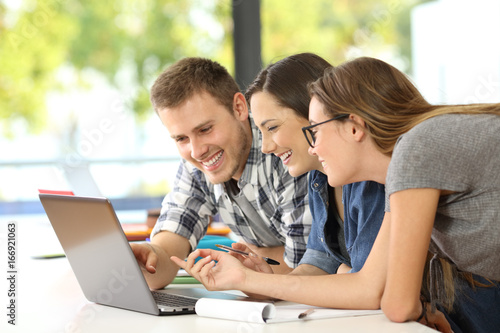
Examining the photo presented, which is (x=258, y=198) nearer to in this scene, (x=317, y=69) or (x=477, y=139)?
(x=317, y=69)

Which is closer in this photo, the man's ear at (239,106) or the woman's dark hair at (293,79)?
the woman's dark hair at (293,79)

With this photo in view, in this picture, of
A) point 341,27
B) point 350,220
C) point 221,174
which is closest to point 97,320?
point 350,220

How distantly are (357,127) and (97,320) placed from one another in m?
0.69

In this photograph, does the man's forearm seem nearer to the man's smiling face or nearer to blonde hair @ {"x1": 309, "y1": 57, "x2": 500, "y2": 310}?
the man's smiling face

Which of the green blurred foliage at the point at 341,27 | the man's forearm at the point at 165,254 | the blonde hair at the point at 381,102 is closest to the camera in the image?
the blonde hair at the point at 381,102

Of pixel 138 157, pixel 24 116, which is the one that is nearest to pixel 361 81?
pixel 138 157

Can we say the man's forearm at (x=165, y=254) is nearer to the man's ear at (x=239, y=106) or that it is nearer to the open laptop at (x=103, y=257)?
the open laptop at (x=103, y=257)

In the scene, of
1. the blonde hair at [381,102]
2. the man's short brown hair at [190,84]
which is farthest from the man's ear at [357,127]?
the man's short brown hair at [190,84]

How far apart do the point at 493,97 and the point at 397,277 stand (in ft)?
11.1

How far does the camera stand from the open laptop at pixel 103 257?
1.19 meters

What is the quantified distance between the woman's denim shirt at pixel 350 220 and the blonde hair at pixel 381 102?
0.52 feet

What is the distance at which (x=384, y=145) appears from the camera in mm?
1285

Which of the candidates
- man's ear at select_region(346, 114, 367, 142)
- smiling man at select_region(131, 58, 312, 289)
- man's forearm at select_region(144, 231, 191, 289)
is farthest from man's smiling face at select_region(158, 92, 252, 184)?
man's ear at select_region(346, 114, 367, 142)

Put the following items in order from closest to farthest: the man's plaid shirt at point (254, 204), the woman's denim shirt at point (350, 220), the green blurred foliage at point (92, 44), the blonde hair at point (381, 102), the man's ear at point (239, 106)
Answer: the blonde hair at point (381, 102) < the woman's denim shirt at point (350, 220) < the man's plaid shirt at point (254, 204) < the man's ear at point (239, 106) < the green blurred foliage at point (92, 44)
